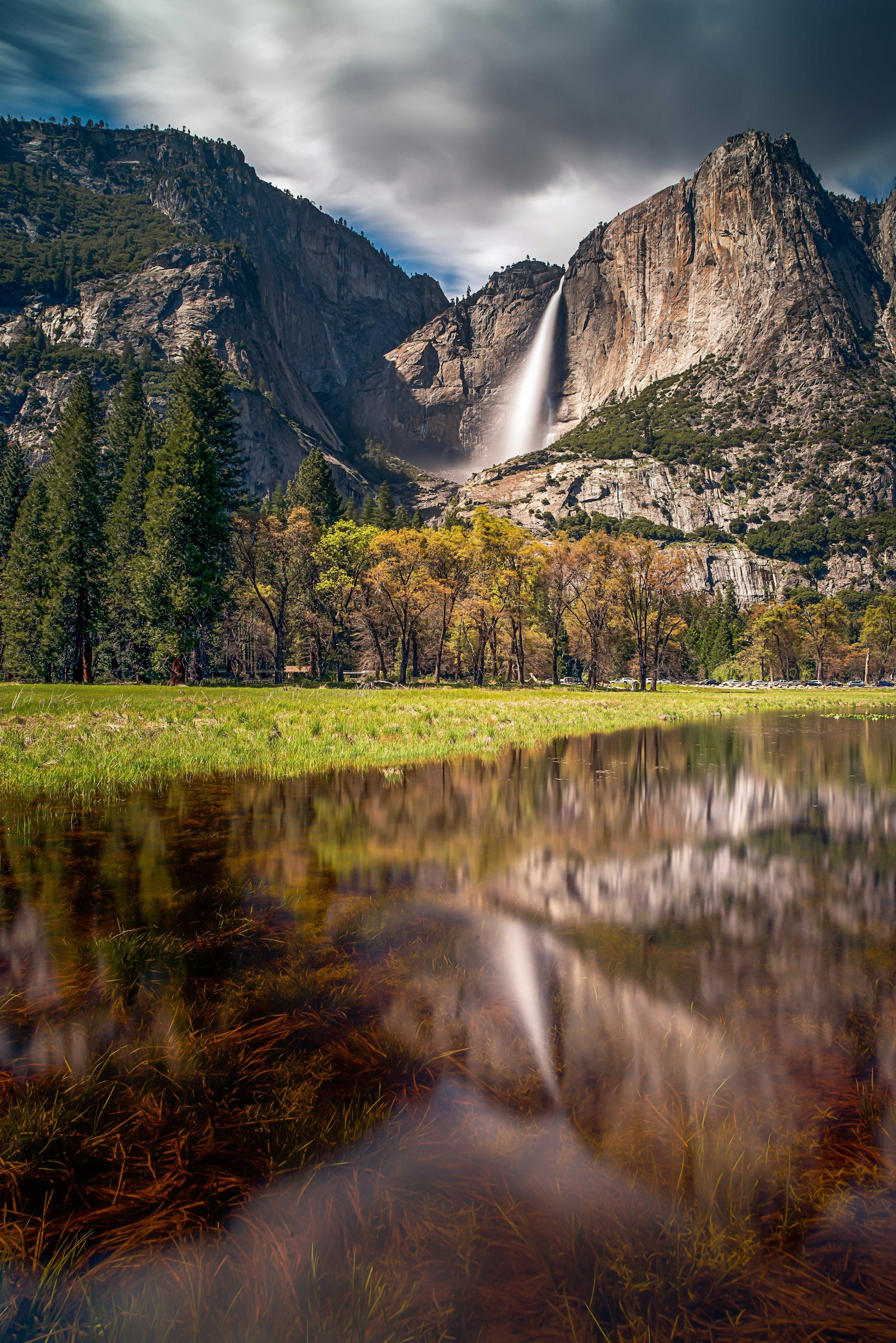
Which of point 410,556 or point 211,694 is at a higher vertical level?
point 410,556

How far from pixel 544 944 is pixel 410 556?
51.5 meters

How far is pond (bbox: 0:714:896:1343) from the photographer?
2311 millimetres

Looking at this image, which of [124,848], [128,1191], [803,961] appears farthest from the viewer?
[124,848]

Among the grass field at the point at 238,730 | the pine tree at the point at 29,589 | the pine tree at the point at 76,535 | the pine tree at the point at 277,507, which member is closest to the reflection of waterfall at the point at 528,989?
the grass field at the point at 238,730

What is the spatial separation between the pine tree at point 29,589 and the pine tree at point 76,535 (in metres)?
2.87

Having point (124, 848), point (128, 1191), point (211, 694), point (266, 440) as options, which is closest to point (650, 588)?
point (211, 694)

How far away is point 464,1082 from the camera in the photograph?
3531 millimetres

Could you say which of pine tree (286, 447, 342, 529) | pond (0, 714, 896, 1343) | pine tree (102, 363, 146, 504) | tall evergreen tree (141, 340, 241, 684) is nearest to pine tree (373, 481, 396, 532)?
pine tree (286, 447, 342, 529)

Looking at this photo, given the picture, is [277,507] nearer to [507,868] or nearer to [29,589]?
[29,589]

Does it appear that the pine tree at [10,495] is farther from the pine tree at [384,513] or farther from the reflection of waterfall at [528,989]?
the reflection of waterfall at [528,989]

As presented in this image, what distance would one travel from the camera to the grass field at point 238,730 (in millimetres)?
13484

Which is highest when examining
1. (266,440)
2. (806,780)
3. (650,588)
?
(266,440)

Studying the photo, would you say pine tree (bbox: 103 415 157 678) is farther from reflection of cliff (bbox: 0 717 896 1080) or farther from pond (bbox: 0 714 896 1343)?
pond (bbox: 0 714 896 1343)

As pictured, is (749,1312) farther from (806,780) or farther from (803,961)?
(806,780)
